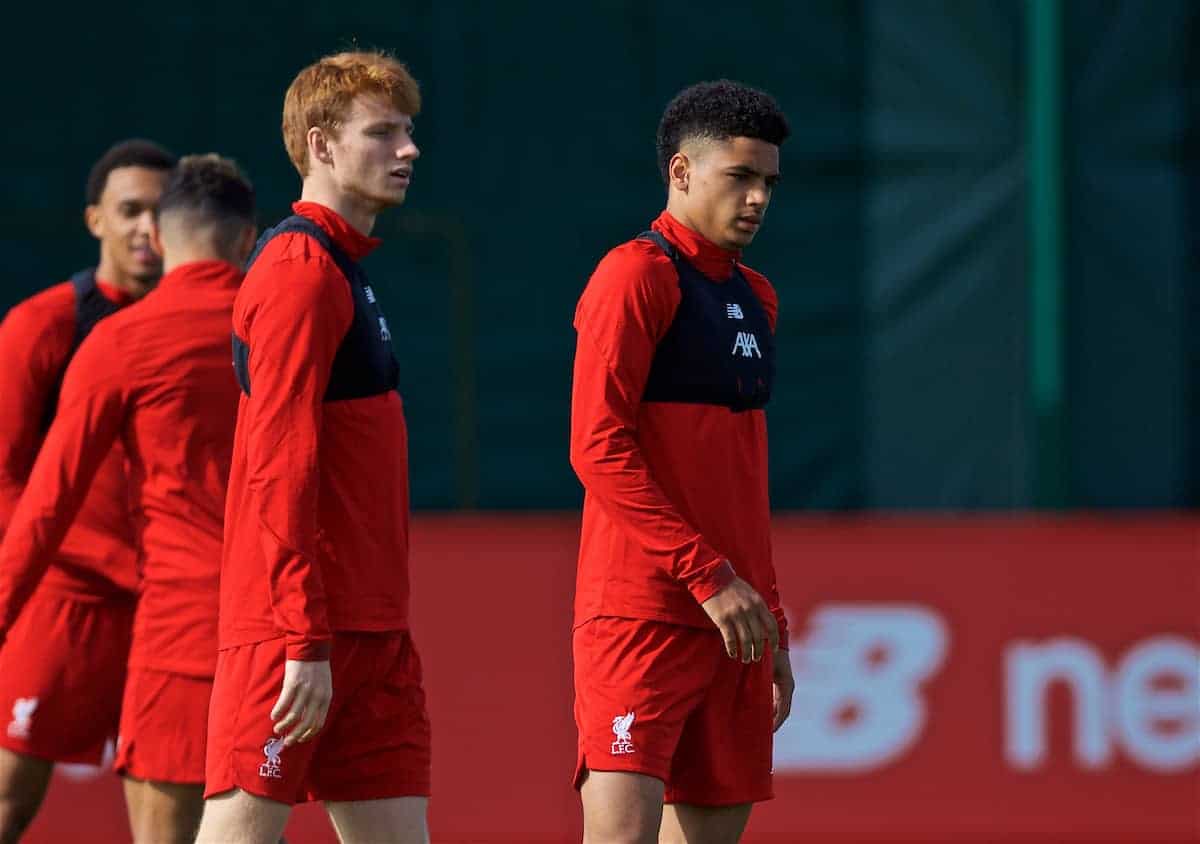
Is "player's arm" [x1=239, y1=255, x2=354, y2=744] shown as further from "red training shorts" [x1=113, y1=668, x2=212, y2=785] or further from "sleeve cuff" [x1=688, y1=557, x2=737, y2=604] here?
"red training shorts" [x1=113, y1=668, x2=212, y2=785]

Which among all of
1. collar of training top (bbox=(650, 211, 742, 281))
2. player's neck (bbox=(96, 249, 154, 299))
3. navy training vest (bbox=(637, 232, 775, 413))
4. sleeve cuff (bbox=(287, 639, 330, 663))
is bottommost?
sleeve cuff (bbox=(287, 639, 330, 663))

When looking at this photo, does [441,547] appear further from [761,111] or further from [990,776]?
[761,111]

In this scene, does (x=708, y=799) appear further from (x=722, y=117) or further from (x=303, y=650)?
(x=722, y=117)

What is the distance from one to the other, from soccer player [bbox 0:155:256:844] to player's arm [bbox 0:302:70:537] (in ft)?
1.79

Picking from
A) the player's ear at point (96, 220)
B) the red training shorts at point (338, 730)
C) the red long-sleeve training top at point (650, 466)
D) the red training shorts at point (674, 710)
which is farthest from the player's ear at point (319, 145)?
the player's ear at point (96, 220)

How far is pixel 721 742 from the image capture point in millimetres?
4938

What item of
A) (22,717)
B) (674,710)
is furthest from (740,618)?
(22,717)

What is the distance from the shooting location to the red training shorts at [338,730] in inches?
179

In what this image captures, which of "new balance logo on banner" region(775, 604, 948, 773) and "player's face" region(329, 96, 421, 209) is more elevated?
"player's face" region(329, 96, 421, 209)

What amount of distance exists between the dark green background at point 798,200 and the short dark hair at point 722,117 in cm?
715

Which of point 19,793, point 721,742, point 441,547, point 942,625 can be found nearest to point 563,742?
point 441,547

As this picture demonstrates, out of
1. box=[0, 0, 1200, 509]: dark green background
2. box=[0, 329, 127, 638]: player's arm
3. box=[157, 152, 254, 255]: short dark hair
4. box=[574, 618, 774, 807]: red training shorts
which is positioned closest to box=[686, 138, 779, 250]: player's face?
box=[574, 618, 774, 807]: red training shorts

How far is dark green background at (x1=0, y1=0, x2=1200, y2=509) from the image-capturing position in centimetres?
1230

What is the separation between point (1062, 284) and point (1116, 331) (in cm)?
43
